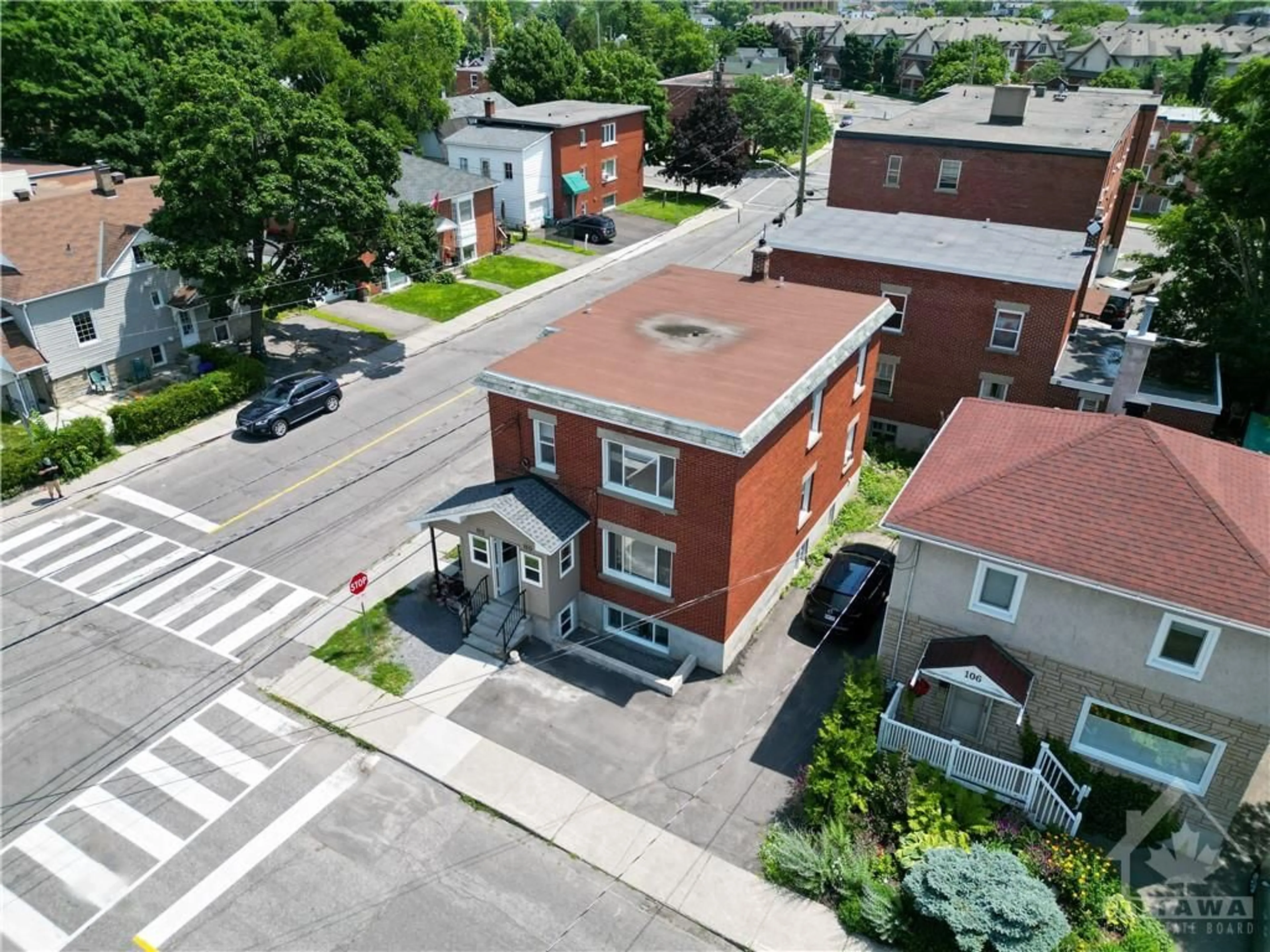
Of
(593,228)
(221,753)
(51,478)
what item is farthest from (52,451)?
(593,228)

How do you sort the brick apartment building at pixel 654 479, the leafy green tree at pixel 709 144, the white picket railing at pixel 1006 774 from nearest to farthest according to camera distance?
the white picket railing at pixel 1006 774 < the brick apartment building at pixel 654 479 < the leafy green tree at pixel 709 144

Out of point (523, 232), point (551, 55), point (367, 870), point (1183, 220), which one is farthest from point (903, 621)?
point (551, 55)

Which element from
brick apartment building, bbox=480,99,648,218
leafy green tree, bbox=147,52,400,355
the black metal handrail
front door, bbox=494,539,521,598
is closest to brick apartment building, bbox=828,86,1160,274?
brick apartment building, bbox=480,99,648,218

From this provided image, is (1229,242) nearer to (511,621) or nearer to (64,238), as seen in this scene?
(511,621)

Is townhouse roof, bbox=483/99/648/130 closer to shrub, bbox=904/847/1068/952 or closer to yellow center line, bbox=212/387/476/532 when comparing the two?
yellow center line, bbox=212/387/476/532

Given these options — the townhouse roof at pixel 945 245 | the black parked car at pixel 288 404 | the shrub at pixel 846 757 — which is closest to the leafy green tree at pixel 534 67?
the townhouse roof at pixel 945 245

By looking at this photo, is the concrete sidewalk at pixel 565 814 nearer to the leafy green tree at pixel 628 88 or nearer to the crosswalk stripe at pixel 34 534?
the crosswalk stripe at pixel 34 534
